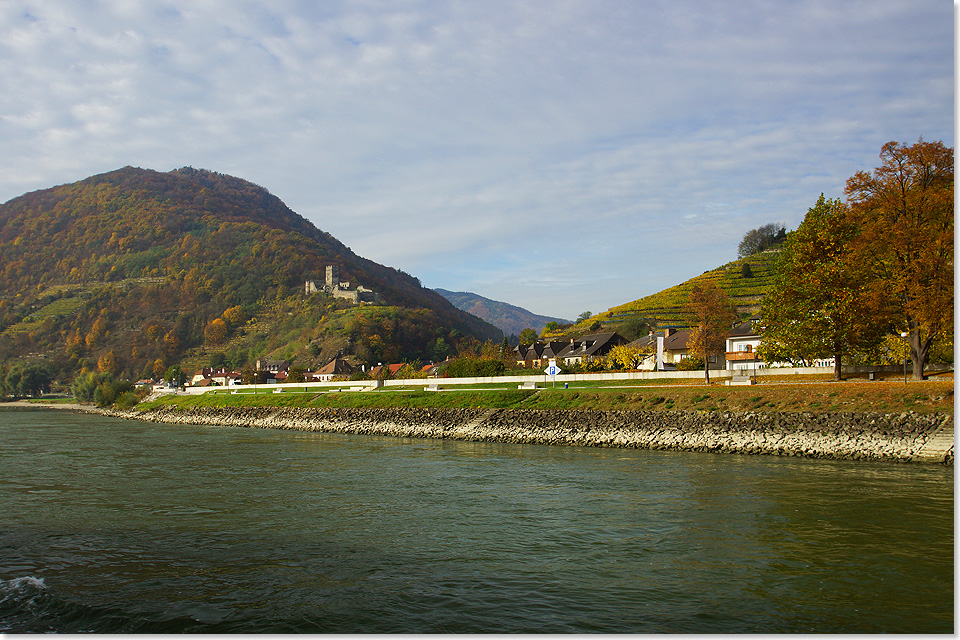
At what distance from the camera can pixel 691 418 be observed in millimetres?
29516

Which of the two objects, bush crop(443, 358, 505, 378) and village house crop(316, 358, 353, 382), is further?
village house crop(316, 358, 353, 382)

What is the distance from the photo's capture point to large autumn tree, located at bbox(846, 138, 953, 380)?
24969mm

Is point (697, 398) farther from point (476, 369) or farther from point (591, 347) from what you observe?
point (591, 347)

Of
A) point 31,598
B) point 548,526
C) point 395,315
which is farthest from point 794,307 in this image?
point 395,315

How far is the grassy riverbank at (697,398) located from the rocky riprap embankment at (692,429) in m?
0.95

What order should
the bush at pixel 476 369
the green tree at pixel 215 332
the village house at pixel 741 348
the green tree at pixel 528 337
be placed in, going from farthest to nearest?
the green tree at pixel 215 332 → the green tree at pixel 528 337 → the bush at pixel 476 369 → the village house at pixel 741 348

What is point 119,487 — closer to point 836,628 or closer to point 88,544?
point 88,544

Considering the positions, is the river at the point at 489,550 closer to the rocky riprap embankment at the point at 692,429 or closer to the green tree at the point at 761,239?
the rocky riprap embankment at the point at 692,429

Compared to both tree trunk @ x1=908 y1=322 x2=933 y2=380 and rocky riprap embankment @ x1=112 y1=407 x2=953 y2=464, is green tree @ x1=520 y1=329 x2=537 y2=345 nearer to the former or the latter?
rocky riprap embankment @ x1=112 y1=407 x2=953 y2=464

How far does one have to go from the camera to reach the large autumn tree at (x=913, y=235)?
25.0 metres

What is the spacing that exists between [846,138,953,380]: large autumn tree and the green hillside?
60.9m

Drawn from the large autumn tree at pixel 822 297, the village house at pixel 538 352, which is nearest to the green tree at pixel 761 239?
the village house at pixel 538 352

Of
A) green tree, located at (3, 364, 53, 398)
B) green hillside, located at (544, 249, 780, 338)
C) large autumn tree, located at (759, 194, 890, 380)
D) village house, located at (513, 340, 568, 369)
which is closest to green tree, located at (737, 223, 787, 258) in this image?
green hillside, located at (544, 249, 780, 338)

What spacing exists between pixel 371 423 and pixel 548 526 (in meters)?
32.3
